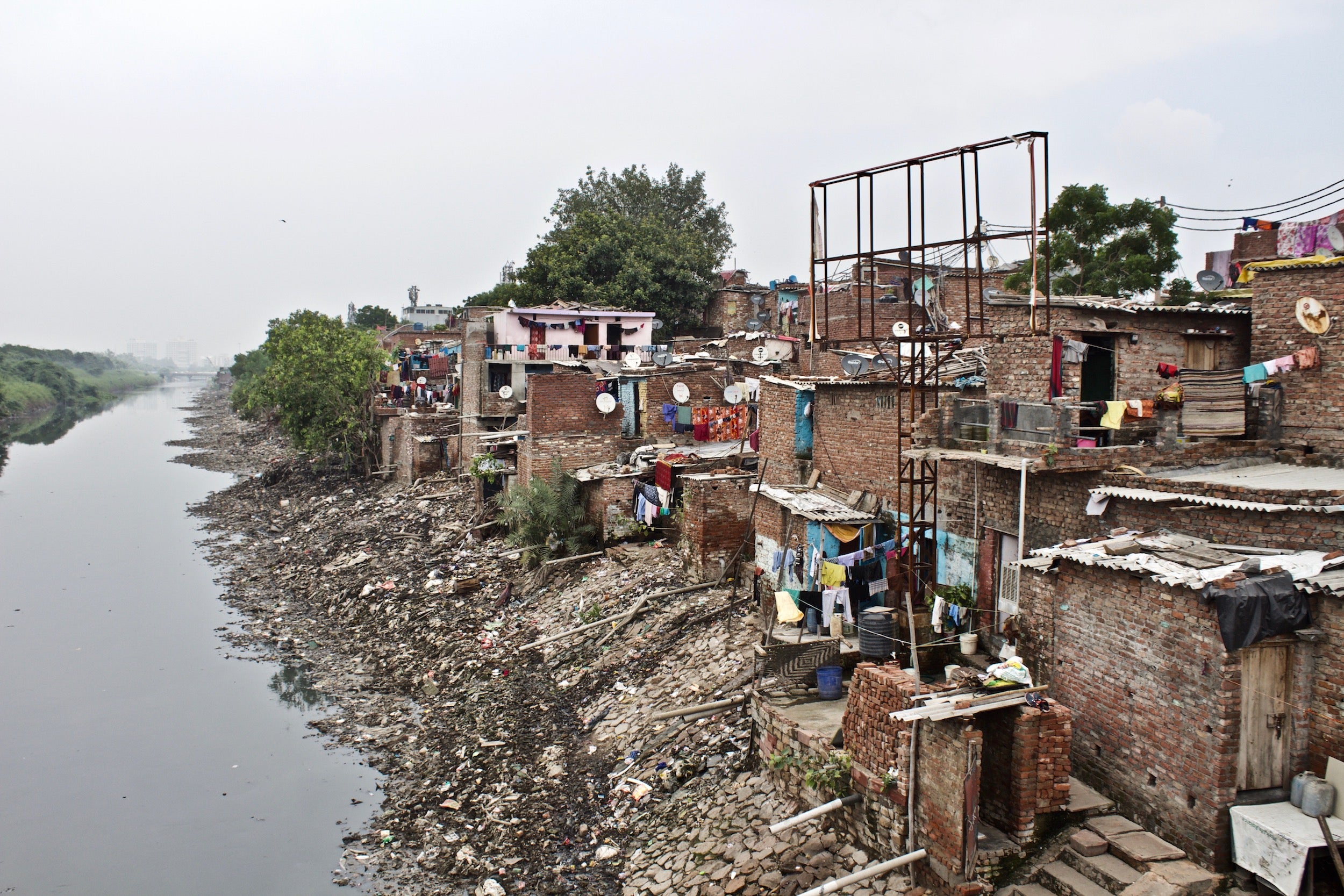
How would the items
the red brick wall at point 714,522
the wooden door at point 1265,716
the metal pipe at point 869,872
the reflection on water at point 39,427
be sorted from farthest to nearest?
the reflection on water at point 39,427 < the red brick wall at point 714,522 < the metal pipe at point 869,872 < the wooden door at point 1265,716

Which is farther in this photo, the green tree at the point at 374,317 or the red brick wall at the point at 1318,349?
the green tree at the point at 374,317

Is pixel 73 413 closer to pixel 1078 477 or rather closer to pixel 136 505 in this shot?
pixel 136 505

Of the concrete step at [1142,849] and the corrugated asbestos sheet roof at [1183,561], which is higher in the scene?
the corrugated asbestos sheet roof at [1183,561]

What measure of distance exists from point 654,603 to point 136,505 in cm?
3033

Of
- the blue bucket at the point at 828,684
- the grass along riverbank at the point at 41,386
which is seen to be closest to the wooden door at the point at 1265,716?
the blue bucket at the point at 828,684

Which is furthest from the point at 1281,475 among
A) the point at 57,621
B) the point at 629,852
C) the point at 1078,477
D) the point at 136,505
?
the point at 136,505

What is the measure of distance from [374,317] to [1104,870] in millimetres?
74353

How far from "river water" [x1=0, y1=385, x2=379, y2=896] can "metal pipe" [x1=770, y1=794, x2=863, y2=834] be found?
543cm

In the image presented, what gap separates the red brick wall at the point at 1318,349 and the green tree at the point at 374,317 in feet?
229

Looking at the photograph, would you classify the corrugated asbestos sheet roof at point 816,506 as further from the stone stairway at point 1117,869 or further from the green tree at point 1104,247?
the green tree at point 1104,247

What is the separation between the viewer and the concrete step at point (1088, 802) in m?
7.30

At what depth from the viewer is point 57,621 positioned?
20.6 meters

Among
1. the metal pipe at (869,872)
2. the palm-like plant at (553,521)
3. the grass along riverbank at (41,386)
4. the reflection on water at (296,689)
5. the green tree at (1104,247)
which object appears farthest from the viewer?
the grass along riverbank at (41,386)

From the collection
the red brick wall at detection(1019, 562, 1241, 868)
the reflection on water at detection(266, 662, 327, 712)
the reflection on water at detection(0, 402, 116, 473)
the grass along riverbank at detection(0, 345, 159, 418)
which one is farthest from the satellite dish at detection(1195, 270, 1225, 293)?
Result: the grass along riverbank at detection(0, 345, 159, 418)
